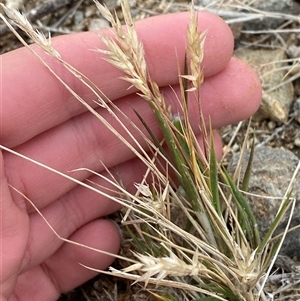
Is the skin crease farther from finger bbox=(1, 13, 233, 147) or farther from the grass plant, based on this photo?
the grass plant

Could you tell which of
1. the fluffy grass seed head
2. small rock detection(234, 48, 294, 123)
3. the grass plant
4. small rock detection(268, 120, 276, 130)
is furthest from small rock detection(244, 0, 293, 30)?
the fluffy grass seed head

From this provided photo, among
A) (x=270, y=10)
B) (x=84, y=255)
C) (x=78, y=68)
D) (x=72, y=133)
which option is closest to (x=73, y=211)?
(x=84, y=255)

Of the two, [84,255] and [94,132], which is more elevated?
[94,132]

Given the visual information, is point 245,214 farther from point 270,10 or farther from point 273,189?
point 270,10

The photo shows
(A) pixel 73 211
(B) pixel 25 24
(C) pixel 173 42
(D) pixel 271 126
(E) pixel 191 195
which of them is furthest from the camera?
(D) pixel 271 126

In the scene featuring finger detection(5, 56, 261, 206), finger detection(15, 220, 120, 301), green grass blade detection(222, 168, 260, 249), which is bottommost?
finger detection(15, 220, 120, 301)

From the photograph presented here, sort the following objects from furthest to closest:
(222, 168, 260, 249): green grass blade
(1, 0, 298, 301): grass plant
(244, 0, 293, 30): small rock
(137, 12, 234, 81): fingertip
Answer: (244, 0, 293, 30): small rock < (137, 12, 234, 81): fingertip < (222, 168, 260, 249): green grass blade < (1, 0, 298, 301): grass plant

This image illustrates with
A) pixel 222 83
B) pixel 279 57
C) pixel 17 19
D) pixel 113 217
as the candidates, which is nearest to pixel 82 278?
pixel 113 217

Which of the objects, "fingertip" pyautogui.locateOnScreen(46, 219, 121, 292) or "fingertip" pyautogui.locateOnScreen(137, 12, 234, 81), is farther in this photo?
"fingertip" pyautogui.locateOnScreen(46, 219, 121, 292)
